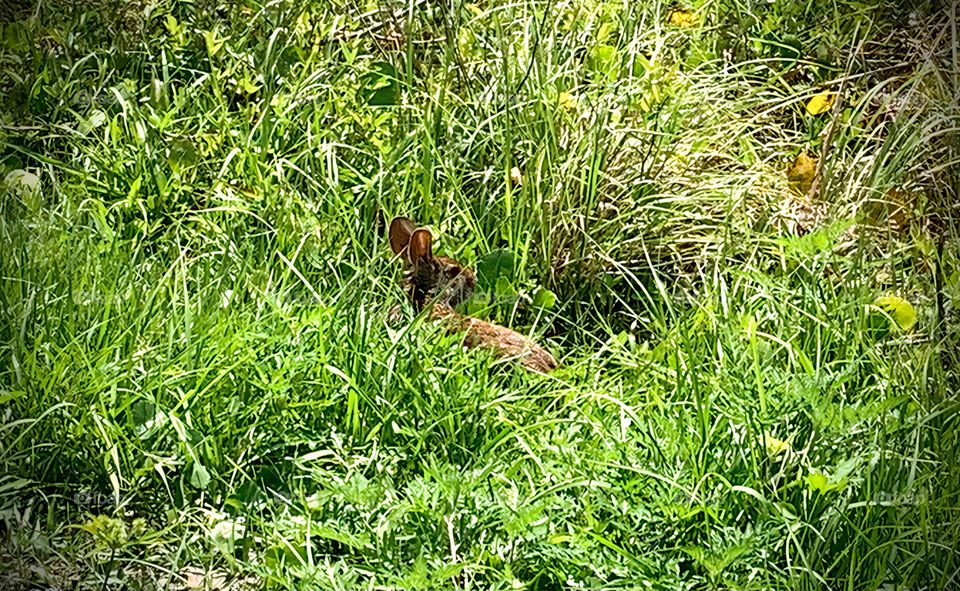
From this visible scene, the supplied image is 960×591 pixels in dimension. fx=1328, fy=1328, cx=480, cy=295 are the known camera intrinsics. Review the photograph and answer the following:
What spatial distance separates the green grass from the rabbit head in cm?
12

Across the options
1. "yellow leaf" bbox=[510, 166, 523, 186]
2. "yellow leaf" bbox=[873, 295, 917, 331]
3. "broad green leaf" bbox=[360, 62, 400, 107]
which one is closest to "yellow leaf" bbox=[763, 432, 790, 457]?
"yellow leaf" bbox=[873, 295, 917, 331]

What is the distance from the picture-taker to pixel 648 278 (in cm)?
471

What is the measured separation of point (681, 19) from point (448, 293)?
2113 mm

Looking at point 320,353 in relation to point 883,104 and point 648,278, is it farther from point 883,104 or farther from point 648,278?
point 883,104

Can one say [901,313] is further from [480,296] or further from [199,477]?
[199,477]

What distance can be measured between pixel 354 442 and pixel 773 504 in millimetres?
1144

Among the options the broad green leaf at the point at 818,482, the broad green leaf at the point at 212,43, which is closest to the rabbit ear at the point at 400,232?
the broad green leaf at the point at 212,43

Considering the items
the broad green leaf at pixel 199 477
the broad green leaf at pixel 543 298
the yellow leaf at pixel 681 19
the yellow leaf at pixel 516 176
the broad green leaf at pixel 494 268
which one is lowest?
the broad green leaf at pixel 543 298

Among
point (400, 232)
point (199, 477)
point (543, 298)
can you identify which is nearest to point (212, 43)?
point (400, 232)

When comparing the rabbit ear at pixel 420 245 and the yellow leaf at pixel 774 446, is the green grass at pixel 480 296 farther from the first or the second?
the rabbit ear at pixel 420 245

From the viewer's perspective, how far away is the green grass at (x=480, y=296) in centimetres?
332

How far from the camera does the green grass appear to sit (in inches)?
131

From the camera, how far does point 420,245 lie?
4.23 meters

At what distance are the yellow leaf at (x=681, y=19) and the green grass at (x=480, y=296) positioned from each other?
4 centimetres
